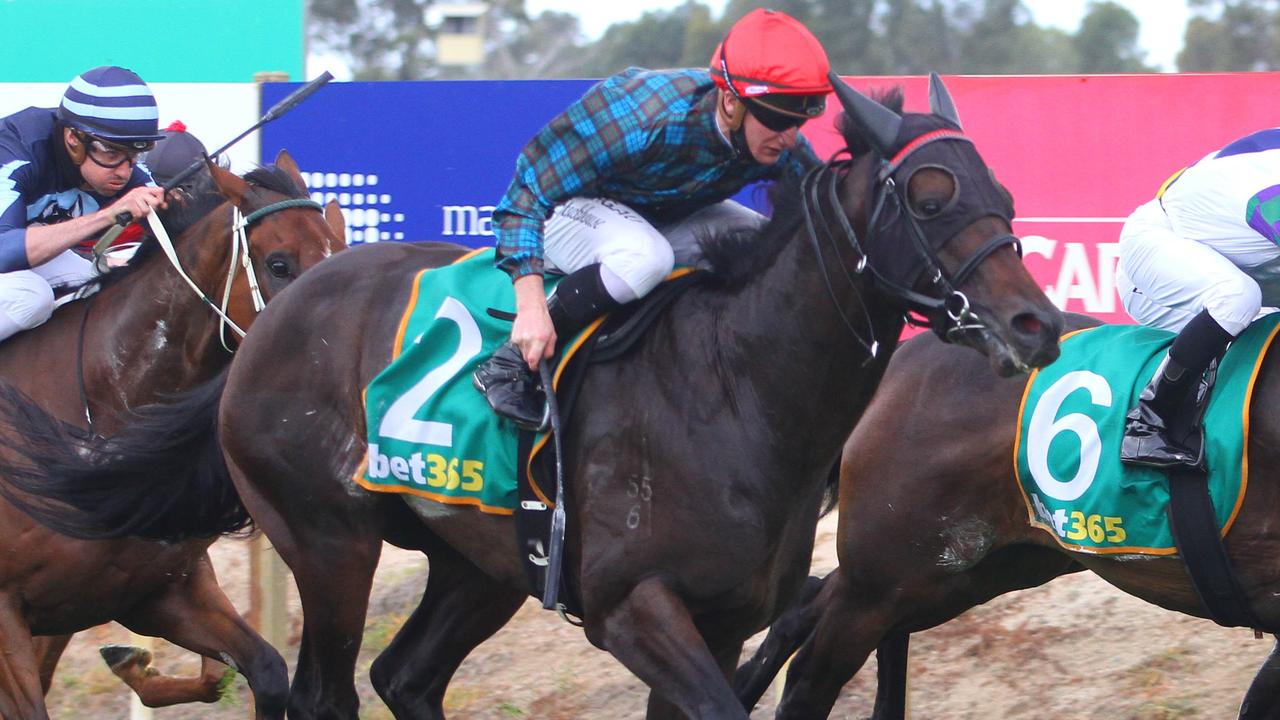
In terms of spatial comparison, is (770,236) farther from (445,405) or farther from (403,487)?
(403,487)

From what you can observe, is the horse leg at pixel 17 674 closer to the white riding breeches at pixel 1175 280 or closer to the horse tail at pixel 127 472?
the horse tail at pixel 127 472

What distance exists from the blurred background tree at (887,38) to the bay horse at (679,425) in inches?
1117

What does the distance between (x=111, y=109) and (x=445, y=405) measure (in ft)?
5.57

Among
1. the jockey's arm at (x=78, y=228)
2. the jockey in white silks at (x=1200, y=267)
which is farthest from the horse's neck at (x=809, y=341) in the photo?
the jockey's arm at (x=78, y=228)

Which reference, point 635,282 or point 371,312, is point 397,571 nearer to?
point 371,312

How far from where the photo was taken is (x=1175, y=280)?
4.37 metres

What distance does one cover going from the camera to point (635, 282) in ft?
12.8

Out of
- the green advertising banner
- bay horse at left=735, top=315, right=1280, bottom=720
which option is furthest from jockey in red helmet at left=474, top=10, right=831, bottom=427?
the green advertising banner

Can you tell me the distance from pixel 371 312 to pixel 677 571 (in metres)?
1.39

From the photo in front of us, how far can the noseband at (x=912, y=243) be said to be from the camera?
3.26 metres

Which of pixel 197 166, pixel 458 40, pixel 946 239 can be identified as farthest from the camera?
pixel 458 40

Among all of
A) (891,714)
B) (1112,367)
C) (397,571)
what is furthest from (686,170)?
(397,571)

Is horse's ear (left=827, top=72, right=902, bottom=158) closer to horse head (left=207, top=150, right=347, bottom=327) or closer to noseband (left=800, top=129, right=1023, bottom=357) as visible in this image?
noseband (left=800, top=129, right=1023, bottom=357)

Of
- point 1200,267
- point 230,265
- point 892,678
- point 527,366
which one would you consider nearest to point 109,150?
point 230,265
